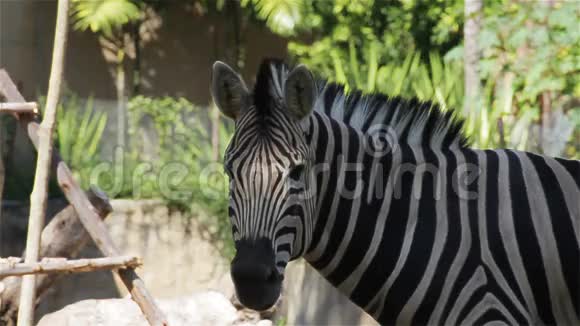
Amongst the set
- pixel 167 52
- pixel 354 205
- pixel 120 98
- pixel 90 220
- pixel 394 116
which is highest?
pixel 167 52

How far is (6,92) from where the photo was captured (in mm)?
5227

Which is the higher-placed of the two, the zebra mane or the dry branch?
the zebra mane

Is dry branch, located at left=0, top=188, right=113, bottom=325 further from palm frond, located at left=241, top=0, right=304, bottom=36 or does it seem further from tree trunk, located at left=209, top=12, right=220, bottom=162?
palm frond, located at left=241, top=0, right=304, bottom=36

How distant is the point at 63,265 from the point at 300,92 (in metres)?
1.66

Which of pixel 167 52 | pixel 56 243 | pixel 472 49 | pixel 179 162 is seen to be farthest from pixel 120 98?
pixel 56 243

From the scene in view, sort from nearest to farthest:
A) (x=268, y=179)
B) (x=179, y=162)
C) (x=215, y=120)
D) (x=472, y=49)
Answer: (x=268, y=179), (x=472, y=49), (x=179, y=162), (x=215, y=120)

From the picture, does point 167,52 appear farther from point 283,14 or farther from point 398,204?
point 398,204

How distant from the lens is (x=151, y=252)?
28.3 feet

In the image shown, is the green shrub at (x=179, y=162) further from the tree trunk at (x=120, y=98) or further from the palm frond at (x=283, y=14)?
the palm frond at (x=283, y=14)

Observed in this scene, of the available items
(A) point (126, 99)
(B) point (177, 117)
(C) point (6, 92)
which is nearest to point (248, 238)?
(C) point (6, 92)

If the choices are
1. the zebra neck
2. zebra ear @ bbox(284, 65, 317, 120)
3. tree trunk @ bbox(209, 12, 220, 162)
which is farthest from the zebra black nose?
tree trunk @ bbox(209, 12, 220, 162)

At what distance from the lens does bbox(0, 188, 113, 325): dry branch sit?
5.95 m

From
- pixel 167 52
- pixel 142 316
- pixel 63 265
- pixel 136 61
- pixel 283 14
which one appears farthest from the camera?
pixel 167 52

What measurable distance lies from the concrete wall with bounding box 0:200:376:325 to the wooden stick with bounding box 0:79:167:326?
2714mm
